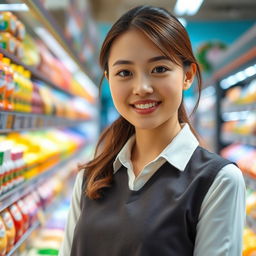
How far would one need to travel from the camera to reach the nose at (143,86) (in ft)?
4.07

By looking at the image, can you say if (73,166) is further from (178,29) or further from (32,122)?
(178,29)

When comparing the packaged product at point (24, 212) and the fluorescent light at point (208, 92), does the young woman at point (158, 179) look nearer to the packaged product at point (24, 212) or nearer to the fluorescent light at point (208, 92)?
the packaged product at point (24, 212)

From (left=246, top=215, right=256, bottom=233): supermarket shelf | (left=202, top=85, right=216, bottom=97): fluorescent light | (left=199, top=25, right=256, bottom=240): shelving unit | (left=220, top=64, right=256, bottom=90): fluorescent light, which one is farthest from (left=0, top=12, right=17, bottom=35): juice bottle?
(left=202, top=85, right=216, bottom=97): fluorescent light

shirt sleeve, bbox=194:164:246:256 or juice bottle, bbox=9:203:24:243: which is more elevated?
shirt sleeve, bbox=194:164:246:256

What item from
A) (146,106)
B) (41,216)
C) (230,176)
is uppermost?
(146,106)

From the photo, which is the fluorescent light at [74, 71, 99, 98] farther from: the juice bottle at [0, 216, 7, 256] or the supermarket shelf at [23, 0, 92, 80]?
the juice bottle at [0, 216, 7, 256]

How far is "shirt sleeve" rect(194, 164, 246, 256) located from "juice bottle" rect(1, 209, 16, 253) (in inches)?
36.5

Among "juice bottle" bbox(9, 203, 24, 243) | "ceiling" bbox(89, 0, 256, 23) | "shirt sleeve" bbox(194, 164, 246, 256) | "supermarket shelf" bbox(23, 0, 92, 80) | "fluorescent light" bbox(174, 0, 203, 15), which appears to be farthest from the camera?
"ceiling" bbox(89, 0, 256, 23)

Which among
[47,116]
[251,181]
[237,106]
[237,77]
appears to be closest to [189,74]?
[47,116]

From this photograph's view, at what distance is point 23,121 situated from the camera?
7.06 ft

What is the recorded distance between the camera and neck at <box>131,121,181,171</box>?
4.68 feet

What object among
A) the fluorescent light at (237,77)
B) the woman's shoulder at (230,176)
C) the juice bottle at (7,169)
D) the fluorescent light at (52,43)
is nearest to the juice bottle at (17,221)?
the juice bottle at (7,169)

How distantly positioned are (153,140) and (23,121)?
1.00 m

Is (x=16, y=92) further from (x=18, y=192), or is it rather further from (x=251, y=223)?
(x=251, y=223)
